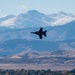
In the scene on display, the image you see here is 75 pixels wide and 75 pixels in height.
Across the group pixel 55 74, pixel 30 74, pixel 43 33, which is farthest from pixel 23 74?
pixel 43 33

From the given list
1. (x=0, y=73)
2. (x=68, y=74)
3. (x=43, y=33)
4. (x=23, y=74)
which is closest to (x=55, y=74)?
(x=68, y=74)

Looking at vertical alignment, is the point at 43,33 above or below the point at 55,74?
below

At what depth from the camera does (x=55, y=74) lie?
146500mm

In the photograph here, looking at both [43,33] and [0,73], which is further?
[0,73]

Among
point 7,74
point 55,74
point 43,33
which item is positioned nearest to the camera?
point 43,33

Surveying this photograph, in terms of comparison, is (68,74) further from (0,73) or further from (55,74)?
(0,73)

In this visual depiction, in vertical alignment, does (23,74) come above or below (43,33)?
above

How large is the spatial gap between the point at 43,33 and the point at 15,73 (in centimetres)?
11796

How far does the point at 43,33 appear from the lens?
163 ft

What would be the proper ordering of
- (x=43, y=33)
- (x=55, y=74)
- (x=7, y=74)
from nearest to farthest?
(x=43, y=33) → (x=55, y=74) → (x=7, y=74)

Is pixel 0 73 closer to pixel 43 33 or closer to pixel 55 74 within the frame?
pixel 55 74

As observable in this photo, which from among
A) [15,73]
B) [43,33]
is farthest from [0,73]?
[43,33]

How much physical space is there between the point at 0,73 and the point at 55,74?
28.1 m

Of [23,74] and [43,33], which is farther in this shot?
[23,74]
